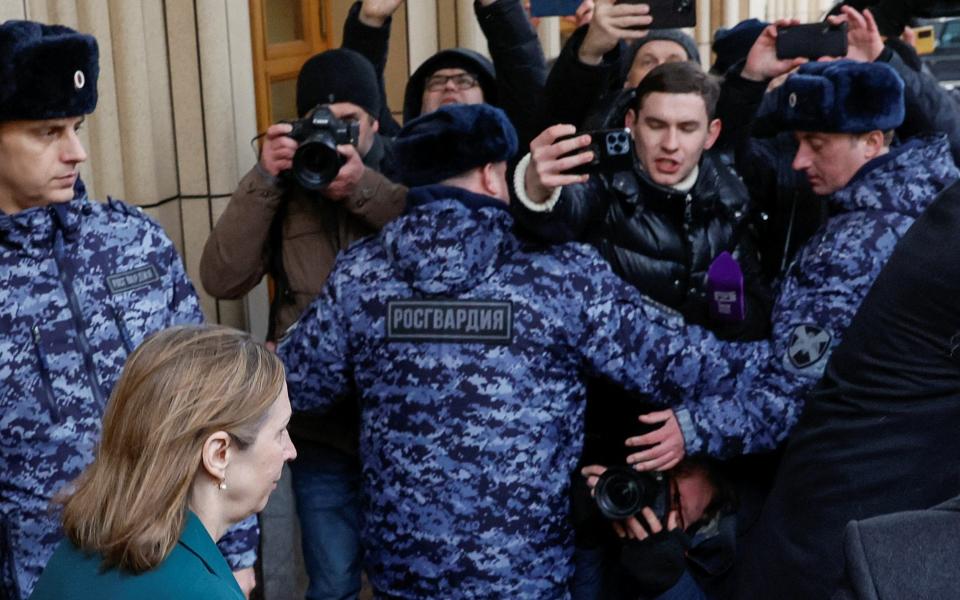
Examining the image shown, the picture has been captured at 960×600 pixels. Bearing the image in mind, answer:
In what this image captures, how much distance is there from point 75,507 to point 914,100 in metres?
2.90

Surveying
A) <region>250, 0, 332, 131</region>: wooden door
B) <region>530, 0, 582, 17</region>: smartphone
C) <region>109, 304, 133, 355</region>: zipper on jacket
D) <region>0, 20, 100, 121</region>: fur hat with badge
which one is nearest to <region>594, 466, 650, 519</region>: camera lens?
<region>109, 304, 133, 355</region>: zipper on jacket

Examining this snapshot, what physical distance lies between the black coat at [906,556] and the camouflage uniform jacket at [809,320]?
5.65 feet

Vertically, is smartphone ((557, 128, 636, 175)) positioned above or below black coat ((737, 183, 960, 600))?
above

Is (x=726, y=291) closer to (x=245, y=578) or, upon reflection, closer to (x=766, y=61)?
(x=766, y=61)

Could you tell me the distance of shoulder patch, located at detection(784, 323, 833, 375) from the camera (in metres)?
3.26

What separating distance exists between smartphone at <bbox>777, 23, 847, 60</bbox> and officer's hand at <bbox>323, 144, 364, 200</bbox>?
1311 mm

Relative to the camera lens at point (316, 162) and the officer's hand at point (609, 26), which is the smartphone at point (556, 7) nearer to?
the officer's hand at point (609, 26)

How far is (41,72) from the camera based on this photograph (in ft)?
9.41

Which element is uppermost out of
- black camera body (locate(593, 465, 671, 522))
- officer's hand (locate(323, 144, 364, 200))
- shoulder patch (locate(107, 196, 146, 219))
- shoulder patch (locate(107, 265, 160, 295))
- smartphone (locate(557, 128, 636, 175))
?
smartphone (locate(557, 128, 636, 175))

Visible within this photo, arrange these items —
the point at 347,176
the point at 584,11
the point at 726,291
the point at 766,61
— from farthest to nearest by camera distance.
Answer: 1. the point at 584,11
2. the point at 766,61
3. the point at 347,176
4. the point at 726,291

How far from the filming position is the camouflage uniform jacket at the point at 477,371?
3.18m

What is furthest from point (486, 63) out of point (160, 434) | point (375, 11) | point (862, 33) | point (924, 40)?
point (160, 434)

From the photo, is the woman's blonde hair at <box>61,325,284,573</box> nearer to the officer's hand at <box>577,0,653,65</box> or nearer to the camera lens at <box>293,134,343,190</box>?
the camera lens at <box>293,134,343,190</box>

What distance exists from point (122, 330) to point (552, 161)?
102 cm
